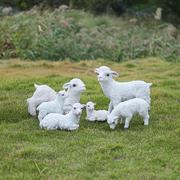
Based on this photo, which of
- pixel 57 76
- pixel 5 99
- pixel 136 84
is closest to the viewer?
pixel 136 84

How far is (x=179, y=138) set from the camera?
7.25 metres

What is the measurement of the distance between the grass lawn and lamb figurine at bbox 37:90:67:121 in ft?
0.70

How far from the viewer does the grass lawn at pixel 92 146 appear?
623cm

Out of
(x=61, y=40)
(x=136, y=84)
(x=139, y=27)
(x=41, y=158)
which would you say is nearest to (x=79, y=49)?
(x=61, y=40)

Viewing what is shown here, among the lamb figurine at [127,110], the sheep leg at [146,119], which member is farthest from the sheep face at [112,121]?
the sheep leg at [146,119]

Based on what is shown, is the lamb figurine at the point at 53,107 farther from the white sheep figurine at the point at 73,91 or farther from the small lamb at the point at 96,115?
the small lamb at the point at 96,115

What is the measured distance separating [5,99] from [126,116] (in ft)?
9.18

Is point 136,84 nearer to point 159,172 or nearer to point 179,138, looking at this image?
point 179,138

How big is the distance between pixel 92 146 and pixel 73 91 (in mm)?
1172

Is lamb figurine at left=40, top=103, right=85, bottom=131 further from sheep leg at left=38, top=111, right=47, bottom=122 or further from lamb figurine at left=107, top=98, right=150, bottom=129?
lamb figurine at left=107, top=98, right=150, bottom=129

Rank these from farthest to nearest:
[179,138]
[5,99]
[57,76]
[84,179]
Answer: [57,76], [5,99], [179,138], [84,179]

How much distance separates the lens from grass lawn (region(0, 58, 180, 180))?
6227mm

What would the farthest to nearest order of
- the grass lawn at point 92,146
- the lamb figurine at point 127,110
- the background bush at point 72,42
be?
the background bush at point 72,42 < the lamb figurine at point 127,110 < the grass lawn at point 92,146

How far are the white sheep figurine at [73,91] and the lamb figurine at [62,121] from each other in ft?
1.43
